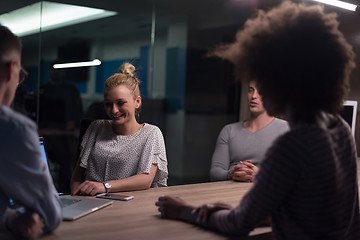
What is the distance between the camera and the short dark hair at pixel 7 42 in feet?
3.84

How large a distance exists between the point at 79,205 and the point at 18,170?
60cm

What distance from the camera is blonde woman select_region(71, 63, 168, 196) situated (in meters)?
2.35

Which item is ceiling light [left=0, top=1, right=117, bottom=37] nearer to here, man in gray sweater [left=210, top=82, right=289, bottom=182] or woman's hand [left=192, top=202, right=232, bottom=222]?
man in gray sweater [left=210, top=82, right=289, bottom=182]

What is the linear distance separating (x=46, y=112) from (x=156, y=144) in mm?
2480

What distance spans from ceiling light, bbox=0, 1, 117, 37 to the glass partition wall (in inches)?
0.4

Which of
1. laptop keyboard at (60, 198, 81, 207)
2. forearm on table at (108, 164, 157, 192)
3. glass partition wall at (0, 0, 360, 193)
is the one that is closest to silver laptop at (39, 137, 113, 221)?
laptop keyboard at (60, 198, 81, 207)

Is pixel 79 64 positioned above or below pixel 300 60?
above

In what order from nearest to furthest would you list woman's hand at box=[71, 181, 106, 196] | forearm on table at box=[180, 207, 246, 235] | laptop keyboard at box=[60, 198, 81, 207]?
forearm on table at box=[180, 207, 246, 235] → laptop keyboard at box=[60, 198, 81, 207] → woman's hand at box=[71, 181, 106, 196]

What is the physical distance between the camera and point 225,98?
6.21 metres

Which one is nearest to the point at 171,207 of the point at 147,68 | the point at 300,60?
the point at 300,60

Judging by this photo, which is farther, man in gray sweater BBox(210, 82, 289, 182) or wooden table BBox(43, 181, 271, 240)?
man in gray sweater BBox(210, 82, 289, 182)

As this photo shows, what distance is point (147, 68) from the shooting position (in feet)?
18.0

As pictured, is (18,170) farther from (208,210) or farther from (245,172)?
(245,172)

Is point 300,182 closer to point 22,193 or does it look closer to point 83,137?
point 22,193
